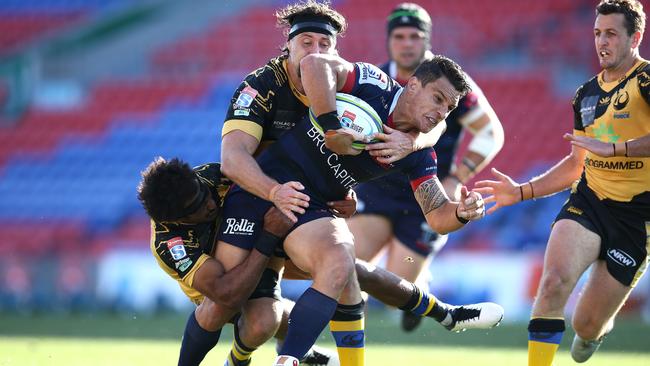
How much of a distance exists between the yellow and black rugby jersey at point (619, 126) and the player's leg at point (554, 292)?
0.52m

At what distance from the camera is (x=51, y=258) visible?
16.3 meters

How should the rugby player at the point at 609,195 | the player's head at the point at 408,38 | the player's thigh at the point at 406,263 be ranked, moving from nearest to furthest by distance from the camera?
the rugby player at the point at 609,195, the player's thigh at the point at 406,263, the player's head at the point at 408,38

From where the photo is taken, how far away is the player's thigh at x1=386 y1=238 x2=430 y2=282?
30.4ft

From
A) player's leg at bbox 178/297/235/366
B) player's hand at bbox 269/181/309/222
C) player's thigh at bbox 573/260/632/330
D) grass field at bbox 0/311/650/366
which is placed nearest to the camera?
player's hand at bbox 269/181/309/222

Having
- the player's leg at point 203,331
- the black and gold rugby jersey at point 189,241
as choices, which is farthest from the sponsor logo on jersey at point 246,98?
the player's leg at point 203,331

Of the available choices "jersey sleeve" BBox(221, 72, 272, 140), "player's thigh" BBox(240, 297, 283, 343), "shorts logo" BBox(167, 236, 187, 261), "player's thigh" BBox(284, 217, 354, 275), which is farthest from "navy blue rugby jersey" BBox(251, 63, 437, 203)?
"player's thigh" BBox(240, 297, 283, 343)

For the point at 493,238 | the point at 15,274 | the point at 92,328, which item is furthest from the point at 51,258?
the point at 493,238

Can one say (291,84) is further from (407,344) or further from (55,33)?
(55,33)

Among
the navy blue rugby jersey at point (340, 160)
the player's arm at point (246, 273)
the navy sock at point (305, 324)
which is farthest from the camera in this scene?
the navy blue rugby jersey at point (340, 160)

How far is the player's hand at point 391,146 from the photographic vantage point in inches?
250

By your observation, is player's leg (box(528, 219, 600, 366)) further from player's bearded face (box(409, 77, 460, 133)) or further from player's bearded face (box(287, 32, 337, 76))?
player's bearded face (box(287, 32, 337, 76))

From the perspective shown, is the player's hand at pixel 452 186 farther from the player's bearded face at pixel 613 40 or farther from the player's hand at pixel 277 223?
the player's hand at pixel 277 223

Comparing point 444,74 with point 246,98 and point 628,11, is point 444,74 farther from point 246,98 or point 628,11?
point 628,11

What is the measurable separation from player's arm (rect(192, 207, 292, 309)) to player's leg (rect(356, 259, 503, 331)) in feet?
3.23
